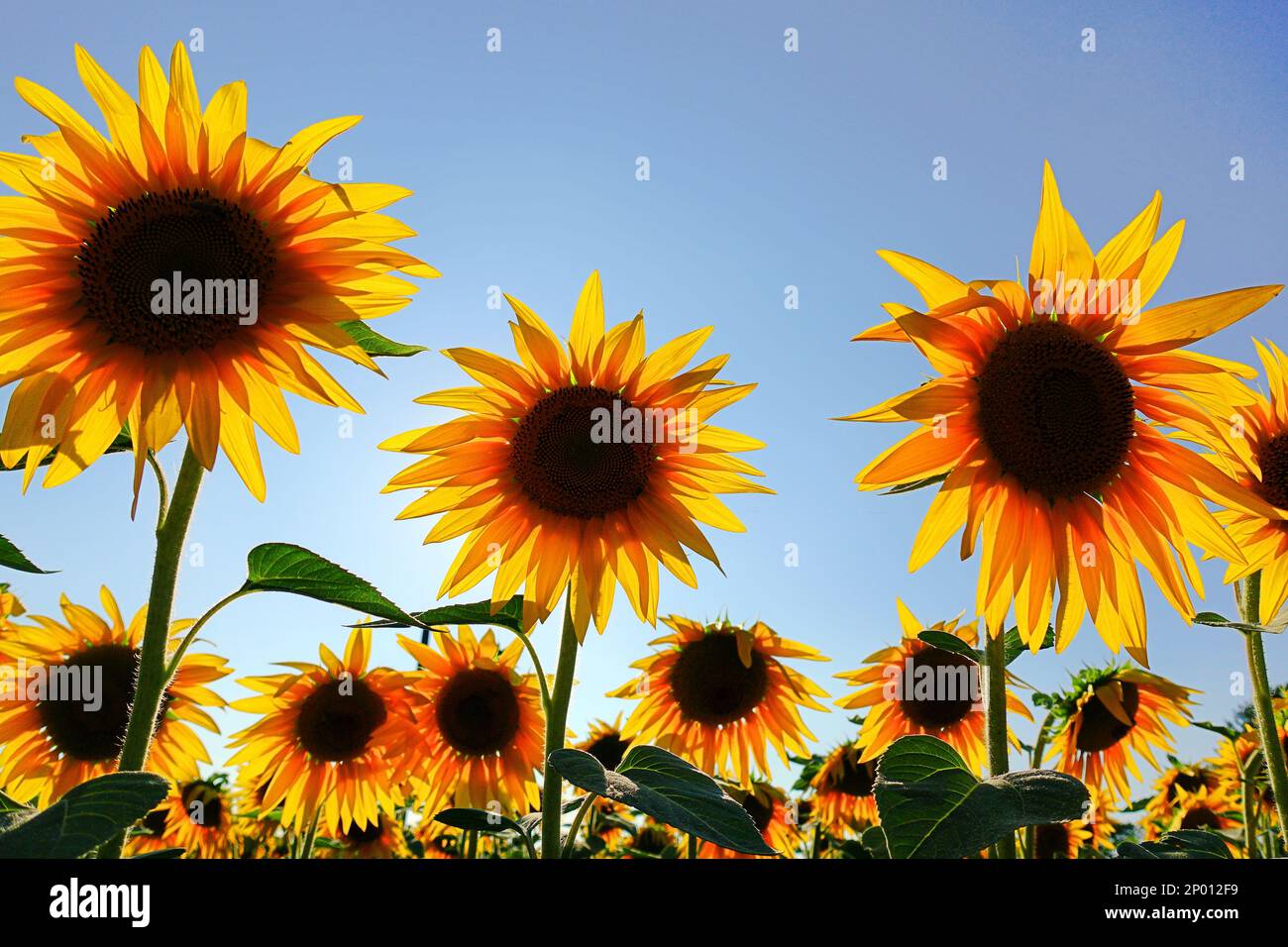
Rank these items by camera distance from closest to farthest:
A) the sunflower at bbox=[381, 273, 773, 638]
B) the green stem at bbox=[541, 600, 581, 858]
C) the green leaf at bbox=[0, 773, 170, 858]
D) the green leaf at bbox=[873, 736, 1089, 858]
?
the green leaf at bbox=[0, 773, 170, 858]
the green leaf at bbox=[873, 736, 1089, 858]
the green stem at bbox=[541, 600, 581, 858]
the sunflower at bbox=[381, 273, 773, 638]

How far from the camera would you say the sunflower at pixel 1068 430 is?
2602mm

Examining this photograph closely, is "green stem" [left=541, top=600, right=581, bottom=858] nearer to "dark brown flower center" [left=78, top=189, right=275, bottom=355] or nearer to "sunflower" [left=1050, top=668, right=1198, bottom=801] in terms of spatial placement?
"dark brown flower center" [left=78, top=189, right=275, bottom=355]

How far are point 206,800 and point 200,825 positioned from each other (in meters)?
0.22

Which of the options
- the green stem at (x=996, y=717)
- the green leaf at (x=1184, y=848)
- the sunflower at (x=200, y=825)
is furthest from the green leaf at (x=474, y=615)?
the sunflower at (x=200, y=825)

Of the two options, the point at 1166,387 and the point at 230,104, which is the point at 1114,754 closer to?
the point at 1166,387

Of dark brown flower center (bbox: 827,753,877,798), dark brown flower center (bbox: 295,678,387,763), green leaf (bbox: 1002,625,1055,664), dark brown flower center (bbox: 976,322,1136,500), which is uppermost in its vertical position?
dark brown flower center (bbox: 976,322,1136,500)

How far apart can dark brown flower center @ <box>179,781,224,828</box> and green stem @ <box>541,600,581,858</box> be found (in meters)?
5.56

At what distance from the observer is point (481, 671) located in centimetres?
516

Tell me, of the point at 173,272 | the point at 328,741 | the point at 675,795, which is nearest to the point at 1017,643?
the point at 675,795

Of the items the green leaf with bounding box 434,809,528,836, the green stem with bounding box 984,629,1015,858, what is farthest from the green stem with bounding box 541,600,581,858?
the green stem with bounding box 984,629,1015,858

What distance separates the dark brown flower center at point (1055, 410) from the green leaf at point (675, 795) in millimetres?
1366

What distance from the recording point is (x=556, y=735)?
8.68ft

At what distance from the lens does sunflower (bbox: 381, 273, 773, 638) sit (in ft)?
10.3
